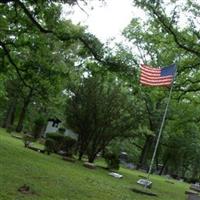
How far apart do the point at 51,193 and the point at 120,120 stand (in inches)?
612

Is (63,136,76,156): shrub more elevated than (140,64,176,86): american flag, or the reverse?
Result: (140,64,176,86): american flag

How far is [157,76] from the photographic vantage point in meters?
20.7

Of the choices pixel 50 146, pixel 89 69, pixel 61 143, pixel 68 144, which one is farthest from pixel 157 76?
pixel 61 143

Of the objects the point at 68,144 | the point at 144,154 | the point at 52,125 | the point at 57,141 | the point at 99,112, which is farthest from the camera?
the point at 52,125

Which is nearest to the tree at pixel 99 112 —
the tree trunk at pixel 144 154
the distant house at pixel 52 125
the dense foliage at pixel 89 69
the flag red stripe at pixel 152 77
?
the dense foliage at pixel 89 69

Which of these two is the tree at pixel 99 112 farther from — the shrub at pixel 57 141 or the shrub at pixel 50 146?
the shrub at pixel 50 146

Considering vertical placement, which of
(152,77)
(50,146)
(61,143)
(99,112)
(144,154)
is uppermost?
(152,77)

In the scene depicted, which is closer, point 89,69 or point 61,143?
point 89,69

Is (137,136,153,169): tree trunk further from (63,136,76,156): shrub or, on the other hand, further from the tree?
the tree

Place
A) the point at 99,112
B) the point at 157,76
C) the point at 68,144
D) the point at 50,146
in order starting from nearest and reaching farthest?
the point at 157,76
the point at 50,146
the point at 99,112
the point at 68,144

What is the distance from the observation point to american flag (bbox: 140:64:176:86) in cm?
2032

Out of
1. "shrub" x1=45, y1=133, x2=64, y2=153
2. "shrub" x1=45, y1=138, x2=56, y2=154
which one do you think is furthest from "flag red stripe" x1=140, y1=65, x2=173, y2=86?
"shrub" x1=45, y1=133, x2=64, y2=153

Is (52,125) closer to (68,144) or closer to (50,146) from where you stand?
(68,144)

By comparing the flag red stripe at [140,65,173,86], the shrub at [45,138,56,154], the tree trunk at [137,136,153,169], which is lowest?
the shrub at [45,138,56,154]
